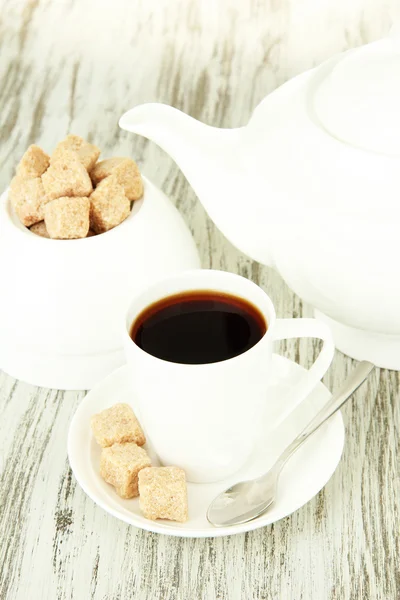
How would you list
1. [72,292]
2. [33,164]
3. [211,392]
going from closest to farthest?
1. [211,392]
2. [72,292]
3. [33,164]

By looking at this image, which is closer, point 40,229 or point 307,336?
point 307,336

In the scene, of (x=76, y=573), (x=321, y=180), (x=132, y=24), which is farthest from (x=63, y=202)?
(x=132, y=24)

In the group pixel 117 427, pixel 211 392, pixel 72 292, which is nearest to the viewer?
pixel 211 392

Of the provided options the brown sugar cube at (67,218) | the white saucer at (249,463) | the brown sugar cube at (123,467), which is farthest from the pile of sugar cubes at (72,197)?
the brown sugar cube at (123,467)

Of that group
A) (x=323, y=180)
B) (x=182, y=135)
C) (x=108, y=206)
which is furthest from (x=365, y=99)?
(x=108, y=206)

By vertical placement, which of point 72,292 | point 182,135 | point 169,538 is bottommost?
point 169,538

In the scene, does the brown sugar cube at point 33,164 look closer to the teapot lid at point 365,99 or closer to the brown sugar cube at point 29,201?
Result: the brown sugar cube at point 29,201

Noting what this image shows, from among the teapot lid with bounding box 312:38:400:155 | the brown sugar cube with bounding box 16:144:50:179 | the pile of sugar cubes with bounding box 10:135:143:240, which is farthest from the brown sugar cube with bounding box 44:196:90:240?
the teapot lid with bounding box 312:38:400:155

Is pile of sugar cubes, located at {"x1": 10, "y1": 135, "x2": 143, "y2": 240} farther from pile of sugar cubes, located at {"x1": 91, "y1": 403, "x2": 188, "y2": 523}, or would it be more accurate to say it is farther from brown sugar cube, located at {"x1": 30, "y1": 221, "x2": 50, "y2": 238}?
pile of sugar cubes, located at {"x1": 91, "y1": 403, "x2": 188, "y2": 523}

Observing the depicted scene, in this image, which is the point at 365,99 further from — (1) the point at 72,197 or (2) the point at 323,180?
(1) the point at 72,197
